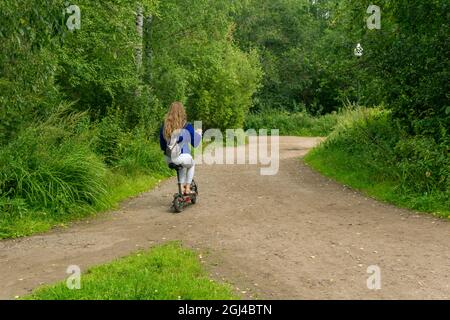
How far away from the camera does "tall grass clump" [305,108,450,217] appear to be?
408 inches

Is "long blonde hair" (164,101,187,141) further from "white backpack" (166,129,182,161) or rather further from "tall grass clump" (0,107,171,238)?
"tall grass clump" (0,107,171,238)

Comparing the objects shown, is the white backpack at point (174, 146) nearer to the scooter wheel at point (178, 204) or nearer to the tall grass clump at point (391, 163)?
the scooter wheel at point (178, 204)

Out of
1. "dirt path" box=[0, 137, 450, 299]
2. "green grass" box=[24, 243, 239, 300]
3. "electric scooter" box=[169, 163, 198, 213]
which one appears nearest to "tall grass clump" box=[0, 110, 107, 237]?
"dirt path" box=[0, 137, 450, 299]

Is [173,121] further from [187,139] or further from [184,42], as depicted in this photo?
[184,42]

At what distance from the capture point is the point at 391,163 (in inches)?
491

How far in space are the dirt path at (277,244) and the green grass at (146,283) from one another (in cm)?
33

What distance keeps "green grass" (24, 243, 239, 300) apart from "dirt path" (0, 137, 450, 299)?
13.0 inches

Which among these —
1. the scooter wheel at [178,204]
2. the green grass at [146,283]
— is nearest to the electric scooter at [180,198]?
the scooter wheel at [178,204]

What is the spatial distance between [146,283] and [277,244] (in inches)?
94.1

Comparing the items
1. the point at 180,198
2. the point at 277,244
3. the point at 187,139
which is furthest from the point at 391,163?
the point at 277,244
